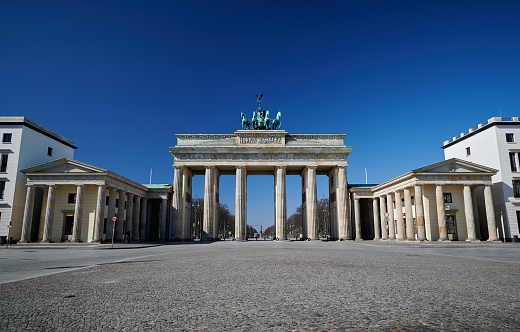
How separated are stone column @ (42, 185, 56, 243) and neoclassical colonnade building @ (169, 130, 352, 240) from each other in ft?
59.1

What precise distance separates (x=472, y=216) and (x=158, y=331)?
47984 mm

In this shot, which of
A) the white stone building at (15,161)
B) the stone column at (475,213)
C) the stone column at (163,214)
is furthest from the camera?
the stone column at (163,214)

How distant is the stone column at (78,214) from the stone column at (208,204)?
1951 cm

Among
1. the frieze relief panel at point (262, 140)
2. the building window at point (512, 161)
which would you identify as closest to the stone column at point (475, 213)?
the building window at point (512, 161)

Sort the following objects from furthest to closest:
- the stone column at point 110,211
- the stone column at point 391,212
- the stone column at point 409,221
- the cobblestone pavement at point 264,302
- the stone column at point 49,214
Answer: the stone column at point 391,212
the stone column at point 409,221
the stone column at point 110,211
the stone column at point 49,214
the cobblestone pavement at point 264,302

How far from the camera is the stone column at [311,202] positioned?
56.4m

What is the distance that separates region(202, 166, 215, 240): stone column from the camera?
55562 millimetres

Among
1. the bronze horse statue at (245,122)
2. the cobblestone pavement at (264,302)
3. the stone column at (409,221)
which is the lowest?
the cobblestone pavement at (264,302)

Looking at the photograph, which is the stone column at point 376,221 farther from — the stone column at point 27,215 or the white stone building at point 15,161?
the white stone building at point 15,161

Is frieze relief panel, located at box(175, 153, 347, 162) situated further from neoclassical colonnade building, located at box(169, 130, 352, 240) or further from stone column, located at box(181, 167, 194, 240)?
stone column, located at box(181, 167, 194, 240)

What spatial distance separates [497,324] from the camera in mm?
4883

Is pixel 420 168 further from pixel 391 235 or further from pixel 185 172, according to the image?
pixel 185 172

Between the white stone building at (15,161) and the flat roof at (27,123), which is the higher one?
the flat roof at (27,123)

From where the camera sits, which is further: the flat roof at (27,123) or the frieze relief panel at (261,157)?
the frieze relief panel at (261,157)
